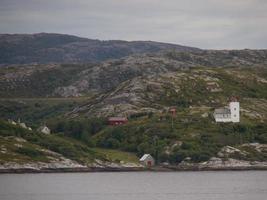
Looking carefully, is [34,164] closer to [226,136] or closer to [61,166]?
[61,166]

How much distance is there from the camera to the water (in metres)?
111

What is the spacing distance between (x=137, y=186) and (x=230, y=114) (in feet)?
192

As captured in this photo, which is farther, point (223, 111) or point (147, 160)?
point (223, 111)

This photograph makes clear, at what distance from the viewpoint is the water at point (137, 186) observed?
111250mm

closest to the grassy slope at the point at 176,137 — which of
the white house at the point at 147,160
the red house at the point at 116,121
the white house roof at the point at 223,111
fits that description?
the white house roof at the point at 223,111

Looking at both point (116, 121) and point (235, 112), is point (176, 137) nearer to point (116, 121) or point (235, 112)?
point (235, 112)

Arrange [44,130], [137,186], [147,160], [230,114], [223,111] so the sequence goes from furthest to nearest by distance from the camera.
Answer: [223,111] < [230,114] < [44,130] < [147,160] < [137,186]

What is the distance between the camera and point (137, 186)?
131 meters

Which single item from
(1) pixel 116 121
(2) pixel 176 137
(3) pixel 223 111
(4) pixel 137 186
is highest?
(3) pixel 223 111

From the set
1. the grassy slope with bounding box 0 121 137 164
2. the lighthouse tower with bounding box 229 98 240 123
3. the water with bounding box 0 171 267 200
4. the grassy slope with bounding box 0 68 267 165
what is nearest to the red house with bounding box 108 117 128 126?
the grassy slope with bounding box 0 68 267 165

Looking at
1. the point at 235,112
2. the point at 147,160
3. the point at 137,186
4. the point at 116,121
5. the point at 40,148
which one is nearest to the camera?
the point at 137,186

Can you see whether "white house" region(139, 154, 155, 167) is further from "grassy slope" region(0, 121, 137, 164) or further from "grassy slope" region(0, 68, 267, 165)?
"grassy slope" region(0, 121, 137, 164)

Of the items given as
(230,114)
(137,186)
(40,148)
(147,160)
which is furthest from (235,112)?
(137,186)

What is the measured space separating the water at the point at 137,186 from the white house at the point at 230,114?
25.7 m
